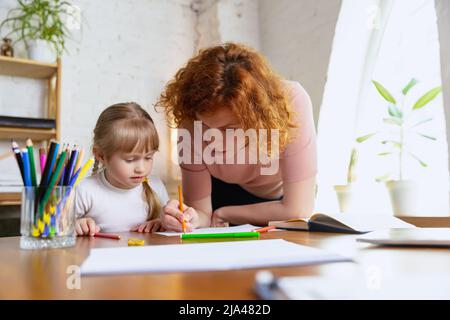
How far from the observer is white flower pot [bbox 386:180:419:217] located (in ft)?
5.42

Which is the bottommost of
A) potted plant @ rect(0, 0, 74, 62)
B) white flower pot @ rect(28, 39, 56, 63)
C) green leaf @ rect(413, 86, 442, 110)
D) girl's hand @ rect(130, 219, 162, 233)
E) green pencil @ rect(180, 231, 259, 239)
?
girl's hand @ rect(130, 219, 162, 233)

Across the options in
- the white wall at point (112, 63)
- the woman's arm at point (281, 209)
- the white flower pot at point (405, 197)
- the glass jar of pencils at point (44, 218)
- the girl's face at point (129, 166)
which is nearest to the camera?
the glass jar of pencils at point (44, 218)

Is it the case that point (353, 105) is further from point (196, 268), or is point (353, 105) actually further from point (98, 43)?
point (196, 268)

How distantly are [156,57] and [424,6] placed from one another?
1.80 metres

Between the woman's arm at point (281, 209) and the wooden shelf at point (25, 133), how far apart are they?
5.09 feet

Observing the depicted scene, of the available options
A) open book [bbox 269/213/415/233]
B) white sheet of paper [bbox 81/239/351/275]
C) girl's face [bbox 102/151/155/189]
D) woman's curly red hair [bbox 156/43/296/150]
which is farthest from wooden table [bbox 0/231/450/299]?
girl's face [bbox 102/151/155/189]

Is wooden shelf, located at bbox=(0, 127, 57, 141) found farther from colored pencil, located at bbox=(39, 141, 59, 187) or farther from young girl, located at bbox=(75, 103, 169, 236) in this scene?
colored pencil, located at bbox=(39, 141, 59, 187)

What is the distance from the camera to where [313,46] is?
2338 mm

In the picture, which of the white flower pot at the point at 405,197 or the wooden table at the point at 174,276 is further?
the white flower pot at the point at 405,197

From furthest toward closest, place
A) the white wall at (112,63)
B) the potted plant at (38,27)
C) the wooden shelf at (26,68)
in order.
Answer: the white wall at (112,63) < the potted plant at (38,27) < the wooden shelf at (26,68)

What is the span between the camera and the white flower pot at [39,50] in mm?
2463

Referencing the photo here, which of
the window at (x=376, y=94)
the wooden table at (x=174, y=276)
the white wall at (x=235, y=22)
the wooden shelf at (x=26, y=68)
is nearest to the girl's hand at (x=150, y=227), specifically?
the wooden table at (x=174, y=276)

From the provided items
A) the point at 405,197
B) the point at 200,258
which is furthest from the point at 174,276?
the point at 405,197

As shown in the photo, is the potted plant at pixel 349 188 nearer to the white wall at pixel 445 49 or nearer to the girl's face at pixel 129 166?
the white wall at pixel 445 49
